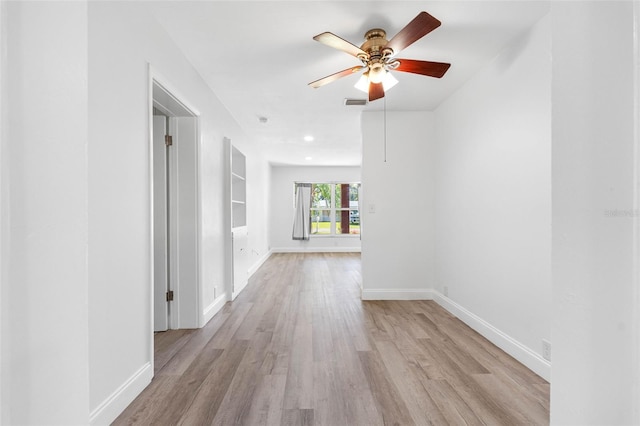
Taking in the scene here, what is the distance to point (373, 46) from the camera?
2.11 metres

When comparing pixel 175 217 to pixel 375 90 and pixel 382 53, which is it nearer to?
pixel 375 90

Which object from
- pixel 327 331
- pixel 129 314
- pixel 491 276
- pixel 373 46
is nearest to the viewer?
pixel 129 314

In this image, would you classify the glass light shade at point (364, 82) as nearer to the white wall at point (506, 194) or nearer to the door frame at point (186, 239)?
the white wall at point (506, 194)

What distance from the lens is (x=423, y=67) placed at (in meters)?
2.21

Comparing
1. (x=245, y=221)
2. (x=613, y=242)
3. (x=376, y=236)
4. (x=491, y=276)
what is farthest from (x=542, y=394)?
(x=245, y=221)

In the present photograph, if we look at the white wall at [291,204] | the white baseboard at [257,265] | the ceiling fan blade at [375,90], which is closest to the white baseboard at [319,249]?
the white wall at [291,204]

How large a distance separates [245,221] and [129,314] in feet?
10.1

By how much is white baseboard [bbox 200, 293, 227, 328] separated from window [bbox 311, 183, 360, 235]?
209 inches

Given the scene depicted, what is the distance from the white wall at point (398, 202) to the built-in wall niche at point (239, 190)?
1.91m

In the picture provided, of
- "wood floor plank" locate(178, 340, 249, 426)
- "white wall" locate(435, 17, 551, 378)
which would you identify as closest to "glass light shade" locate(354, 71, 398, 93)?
"white wall" locate(435, 17, 551, 378)

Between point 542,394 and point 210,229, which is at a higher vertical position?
point 210,229

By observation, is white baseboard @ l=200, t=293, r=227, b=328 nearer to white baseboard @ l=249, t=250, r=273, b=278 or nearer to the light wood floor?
the light wood floor

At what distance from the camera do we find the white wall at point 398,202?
3908mm

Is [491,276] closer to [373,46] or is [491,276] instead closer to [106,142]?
[373,46]
